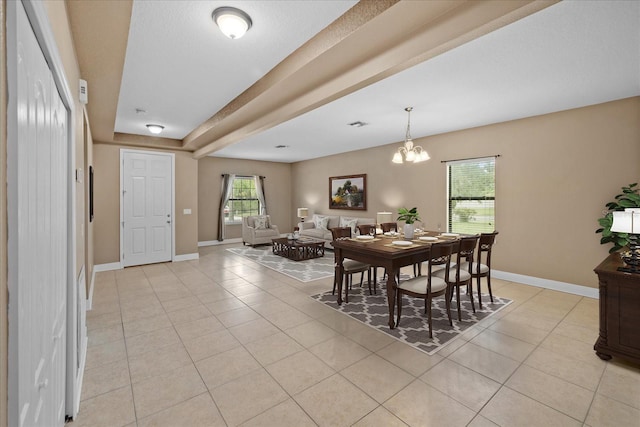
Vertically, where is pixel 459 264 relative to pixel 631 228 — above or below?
below

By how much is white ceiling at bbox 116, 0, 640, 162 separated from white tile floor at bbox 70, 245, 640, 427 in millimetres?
2683

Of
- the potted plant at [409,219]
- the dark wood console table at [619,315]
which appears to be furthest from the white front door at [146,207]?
the dark wood console table at [619,315]

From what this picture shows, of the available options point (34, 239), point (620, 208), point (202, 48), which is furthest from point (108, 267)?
point (620, 208)

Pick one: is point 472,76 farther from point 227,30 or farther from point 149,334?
point 149,334

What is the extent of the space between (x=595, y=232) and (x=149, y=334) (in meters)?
5.72

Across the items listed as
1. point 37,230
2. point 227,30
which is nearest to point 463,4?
point 227,30

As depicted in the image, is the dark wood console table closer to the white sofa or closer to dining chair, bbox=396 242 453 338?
dining chair, bbox=396 242 453 338

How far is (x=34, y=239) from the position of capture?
3.26ft

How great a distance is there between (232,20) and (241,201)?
7.35 m

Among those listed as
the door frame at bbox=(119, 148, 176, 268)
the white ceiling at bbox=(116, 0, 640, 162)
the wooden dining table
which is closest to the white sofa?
the white ceiling at bbox=(116, 0, 640, 162)

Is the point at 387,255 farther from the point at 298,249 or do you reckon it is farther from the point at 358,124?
the point at 298,249

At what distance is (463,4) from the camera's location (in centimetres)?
181

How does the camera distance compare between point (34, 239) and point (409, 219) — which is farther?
point (409, 219)

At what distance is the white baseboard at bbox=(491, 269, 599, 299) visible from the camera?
4.00 meters
